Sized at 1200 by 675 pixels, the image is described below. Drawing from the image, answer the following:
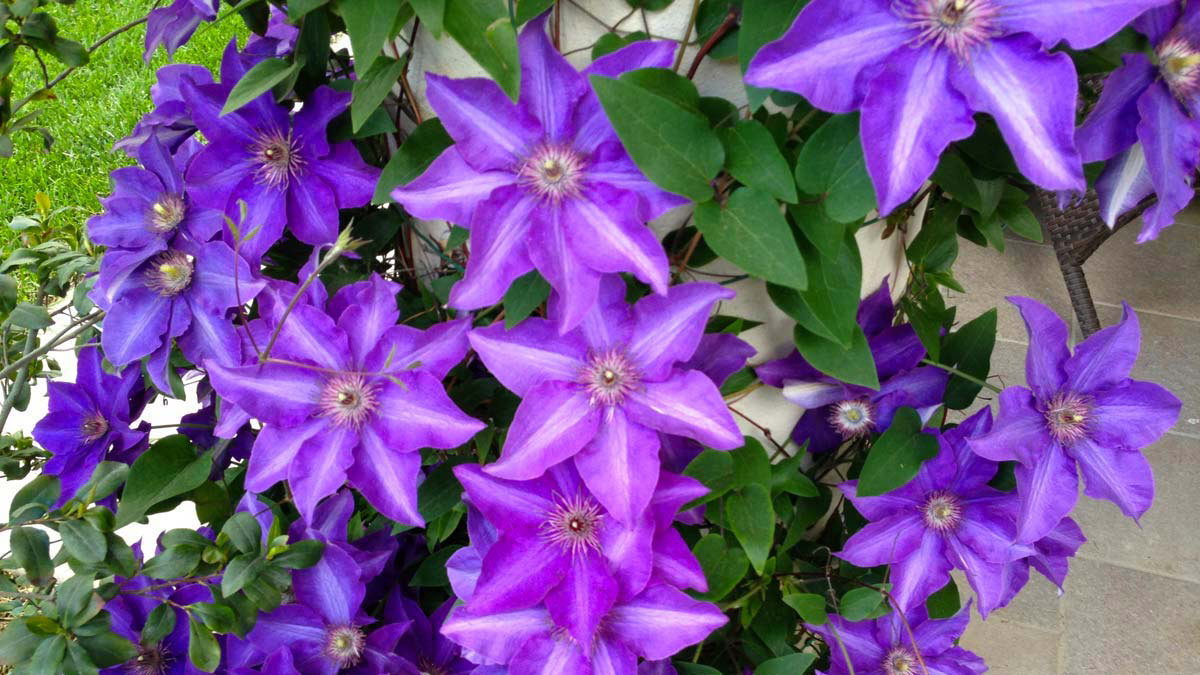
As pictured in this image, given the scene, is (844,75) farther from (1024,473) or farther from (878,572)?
(878,572)

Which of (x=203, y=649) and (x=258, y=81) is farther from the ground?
(x=258, y=81)

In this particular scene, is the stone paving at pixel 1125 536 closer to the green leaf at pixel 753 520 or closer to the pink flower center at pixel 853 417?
the pink flower center at pixel 853 417

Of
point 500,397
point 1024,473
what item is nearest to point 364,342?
point 500,397

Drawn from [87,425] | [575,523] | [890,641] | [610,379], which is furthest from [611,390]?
[87,425]

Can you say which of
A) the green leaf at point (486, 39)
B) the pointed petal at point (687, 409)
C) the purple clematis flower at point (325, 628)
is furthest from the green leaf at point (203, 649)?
the green leaf at point (486, 39)

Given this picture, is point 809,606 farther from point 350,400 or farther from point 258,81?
point 258,81

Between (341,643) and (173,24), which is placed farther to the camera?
(341,643)
